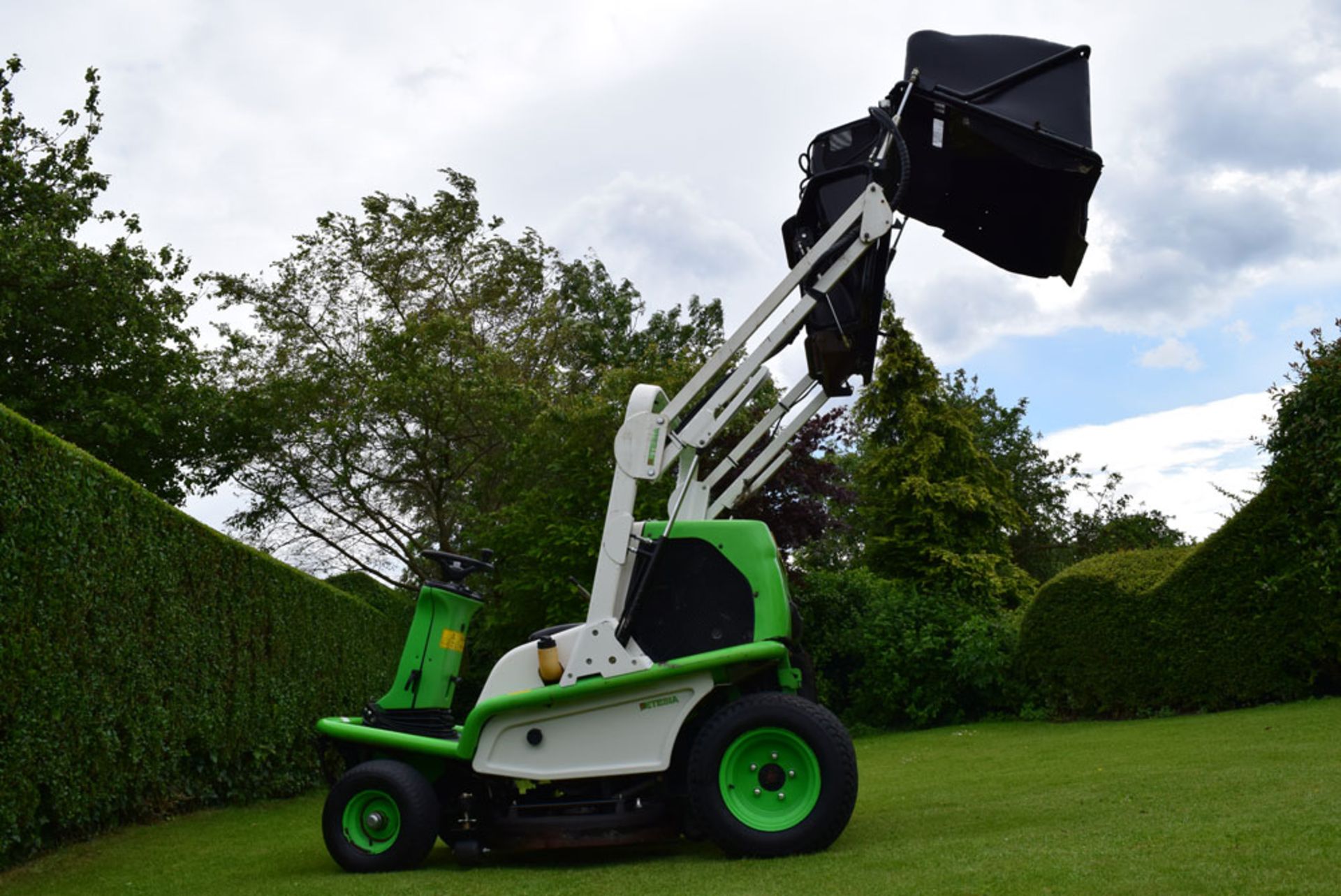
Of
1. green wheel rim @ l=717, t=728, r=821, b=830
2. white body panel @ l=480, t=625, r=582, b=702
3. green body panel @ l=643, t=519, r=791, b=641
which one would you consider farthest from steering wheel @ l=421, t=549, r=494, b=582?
green wheel rim @ l=717, t=728, r=821, b=830

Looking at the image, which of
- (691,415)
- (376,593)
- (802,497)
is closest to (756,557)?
(691,415)

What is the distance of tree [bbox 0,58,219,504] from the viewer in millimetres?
18828

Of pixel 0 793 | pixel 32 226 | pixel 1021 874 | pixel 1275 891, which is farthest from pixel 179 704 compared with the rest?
pixel 32 226

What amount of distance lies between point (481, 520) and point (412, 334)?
4.39 metres

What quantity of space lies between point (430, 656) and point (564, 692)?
1.23 m

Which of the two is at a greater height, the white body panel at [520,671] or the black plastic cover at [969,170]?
the black plastic cover at [969,170]

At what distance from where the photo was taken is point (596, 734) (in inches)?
241

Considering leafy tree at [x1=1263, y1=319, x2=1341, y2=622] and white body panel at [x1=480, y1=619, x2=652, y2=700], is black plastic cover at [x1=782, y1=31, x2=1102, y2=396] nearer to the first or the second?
white body panel at [x1=480, y1=619, x2=652, y2=700]

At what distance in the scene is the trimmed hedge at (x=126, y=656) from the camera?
6621 millimetres

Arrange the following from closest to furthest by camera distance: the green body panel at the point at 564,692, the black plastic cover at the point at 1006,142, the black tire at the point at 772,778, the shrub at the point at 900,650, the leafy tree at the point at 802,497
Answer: the black tire at the point at 772,778, the green body panel at the point at 564,692, the black plastic cover at the point at 1006,142, the shrub at the point at 900,650, the leafy tree at the point at 802,497

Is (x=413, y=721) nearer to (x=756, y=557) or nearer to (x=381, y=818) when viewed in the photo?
(x=381, y=818)

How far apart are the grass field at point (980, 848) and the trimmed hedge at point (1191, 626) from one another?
113 inches

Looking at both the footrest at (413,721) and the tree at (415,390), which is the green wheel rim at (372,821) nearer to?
the footrest at (413,721)

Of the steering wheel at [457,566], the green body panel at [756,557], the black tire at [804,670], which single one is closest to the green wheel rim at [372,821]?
the steering wheel at [457,566]
